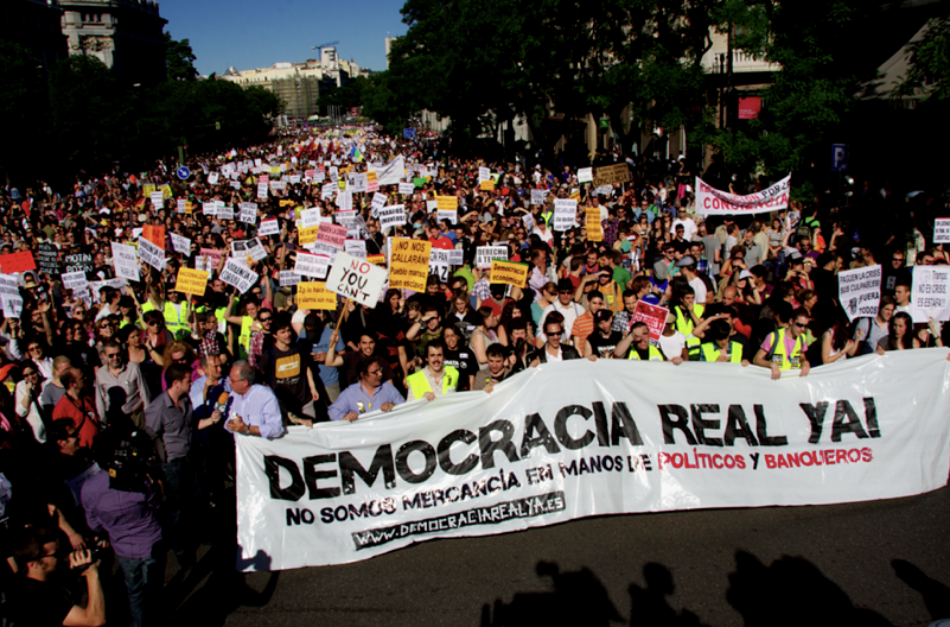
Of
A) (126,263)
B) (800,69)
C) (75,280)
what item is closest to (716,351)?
(126,263)

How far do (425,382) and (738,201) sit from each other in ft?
27.9

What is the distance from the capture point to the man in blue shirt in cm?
600

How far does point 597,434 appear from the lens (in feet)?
18.7

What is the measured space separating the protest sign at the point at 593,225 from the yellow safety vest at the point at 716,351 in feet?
17.9

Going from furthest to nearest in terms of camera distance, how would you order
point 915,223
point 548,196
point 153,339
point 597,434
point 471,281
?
point 548,196, point 915,223, point 471,281, point 153,339, point 597,434

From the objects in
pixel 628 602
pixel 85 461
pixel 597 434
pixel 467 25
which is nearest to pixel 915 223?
pixel 597 434

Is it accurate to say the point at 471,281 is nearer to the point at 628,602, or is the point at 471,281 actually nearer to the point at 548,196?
the point at 628,602

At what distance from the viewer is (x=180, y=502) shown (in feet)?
18.0

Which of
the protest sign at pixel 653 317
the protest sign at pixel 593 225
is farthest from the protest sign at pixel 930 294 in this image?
the protest sign at pixel 593 225

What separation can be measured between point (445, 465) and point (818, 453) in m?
3.06

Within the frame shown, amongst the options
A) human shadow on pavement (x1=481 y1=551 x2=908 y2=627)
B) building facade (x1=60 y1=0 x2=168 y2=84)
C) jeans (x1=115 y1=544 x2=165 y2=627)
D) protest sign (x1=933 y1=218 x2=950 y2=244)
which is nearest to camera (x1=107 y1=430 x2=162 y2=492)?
jeans (x1=115 y1=544 x2=165 y2=627)

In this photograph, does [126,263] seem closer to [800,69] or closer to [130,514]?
[130,514]

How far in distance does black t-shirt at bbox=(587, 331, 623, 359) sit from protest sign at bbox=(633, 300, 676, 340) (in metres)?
0.51

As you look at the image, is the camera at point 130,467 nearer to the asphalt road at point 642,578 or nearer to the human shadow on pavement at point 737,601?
the asphalt road at point 642,578
